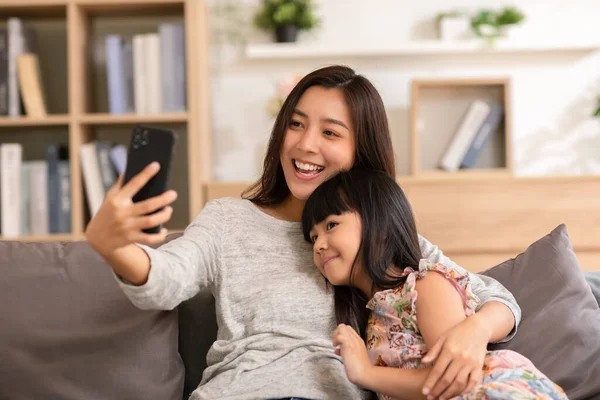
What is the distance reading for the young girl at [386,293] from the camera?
120 centimetres

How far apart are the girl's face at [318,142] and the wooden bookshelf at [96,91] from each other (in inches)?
47.1

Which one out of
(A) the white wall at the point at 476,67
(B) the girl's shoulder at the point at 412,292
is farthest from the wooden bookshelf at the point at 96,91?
(B) the girl's shoulder at the point at 412,292

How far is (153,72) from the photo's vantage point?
2.72 m

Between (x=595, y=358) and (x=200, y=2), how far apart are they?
1.94m

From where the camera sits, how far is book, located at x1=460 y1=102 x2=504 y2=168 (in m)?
2.87

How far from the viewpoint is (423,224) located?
254cm

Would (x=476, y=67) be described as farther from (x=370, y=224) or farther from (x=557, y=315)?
(x=370, y=224)

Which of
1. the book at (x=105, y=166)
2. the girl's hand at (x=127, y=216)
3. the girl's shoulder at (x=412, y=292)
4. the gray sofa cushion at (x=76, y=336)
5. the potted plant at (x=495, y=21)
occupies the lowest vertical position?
the gray sofa cushion at (x=76, y=336)

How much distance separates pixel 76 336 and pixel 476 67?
209 centimetres

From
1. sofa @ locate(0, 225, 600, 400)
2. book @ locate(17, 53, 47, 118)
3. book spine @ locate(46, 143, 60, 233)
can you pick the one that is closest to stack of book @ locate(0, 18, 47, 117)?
book @ locate(17, 53, 47, 118)

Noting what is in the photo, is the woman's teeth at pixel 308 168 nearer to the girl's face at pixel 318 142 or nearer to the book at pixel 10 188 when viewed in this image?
the girl's face at pixel 318 142

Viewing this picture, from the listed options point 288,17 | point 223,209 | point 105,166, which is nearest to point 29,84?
point 105,166

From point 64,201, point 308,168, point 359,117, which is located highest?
point 359,117

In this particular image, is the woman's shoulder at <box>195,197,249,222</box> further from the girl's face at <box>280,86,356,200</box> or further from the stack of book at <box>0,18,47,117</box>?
the stack of book at <box>0,18,47,117</box>
